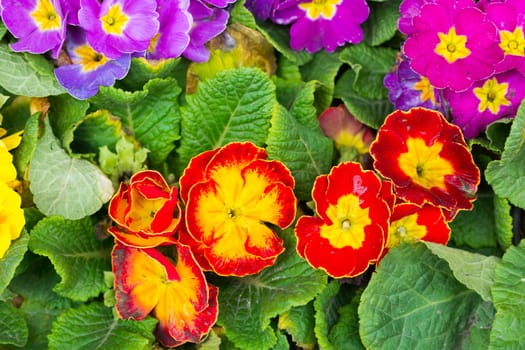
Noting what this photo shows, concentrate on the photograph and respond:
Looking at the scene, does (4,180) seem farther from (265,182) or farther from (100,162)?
(265,182)

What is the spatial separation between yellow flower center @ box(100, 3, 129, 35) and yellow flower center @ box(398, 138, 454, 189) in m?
0.59

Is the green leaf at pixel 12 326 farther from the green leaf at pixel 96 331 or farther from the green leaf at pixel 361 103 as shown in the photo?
the green leaf at pixel 361 103

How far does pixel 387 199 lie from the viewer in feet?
4.67

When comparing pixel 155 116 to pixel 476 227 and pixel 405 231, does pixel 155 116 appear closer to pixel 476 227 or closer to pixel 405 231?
pixel 405 231

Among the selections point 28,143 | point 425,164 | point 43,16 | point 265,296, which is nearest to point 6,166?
point 28,143

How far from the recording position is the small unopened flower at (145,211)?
1359 millimetres

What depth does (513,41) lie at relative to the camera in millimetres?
1492

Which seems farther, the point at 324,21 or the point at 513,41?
the point at 324,21

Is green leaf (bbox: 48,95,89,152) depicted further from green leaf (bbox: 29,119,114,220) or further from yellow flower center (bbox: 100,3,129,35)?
yellow flower center (bbox: 100,3,129,35)

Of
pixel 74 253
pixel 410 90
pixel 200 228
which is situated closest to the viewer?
pixel 200 228

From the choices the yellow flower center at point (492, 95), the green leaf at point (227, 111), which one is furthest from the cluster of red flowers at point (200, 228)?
the yellow flower center at point (492, 95)

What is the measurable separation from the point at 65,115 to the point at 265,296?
549mm

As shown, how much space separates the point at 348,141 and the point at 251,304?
1.38 ft

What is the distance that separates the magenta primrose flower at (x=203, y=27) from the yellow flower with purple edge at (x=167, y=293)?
405 millimetres
